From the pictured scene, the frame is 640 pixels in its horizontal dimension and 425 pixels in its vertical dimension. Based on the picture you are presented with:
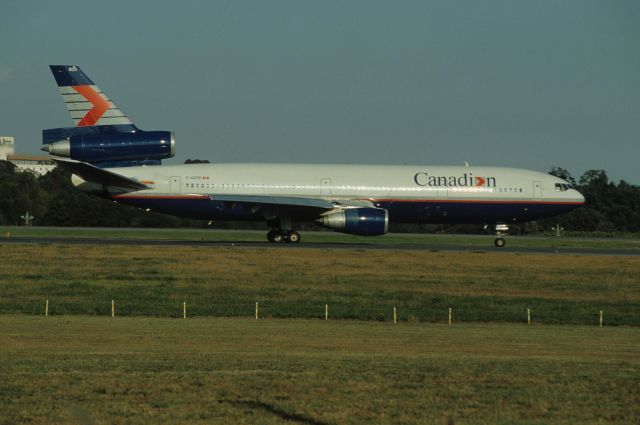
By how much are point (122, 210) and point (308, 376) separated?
226 ft

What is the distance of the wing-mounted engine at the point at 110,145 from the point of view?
5356 centimetres

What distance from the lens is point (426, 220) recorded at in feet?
186

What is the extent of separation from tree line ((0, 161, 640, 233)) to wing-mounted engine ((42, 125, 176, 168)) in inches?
569

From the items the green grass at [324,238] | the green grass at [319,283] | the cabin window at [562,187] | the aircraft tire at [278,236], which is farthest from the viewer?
the green grass at [324,238]

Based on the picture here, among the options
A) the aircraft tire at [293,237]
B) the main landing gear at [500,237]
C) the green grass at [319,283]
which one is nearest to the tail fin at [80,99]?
the green grass at [319,283]

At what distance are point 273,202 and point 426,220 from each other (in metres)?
9.69

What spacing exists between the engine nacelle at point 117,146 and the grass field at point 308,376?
2951 centimetres

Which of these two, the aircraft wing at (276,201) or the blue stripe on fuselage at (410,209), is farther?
the blue stripe on fuselage at (410,209)

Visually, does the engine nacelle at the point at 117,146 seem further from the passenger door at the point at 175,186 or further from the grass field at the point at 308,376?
the grass field at the point at 308,376

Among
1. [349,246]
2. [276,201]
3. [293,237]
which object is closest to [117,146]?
[276,201]

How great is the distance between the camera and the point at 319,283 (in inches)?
1491

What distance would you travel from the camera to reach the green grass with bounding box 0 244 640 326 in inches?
1246

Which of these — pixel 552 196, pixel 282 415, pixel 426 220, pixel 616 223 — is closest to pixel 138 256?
pixel 426 220

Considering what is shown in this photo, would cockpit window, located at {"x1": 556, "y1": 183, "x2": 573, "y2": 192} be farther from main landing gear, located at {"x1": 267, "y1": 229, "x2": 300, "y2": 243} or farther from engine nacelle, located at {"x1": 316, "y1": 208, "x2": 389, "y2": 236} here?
main landing gear, located at {"x1": 267, "y1": 229, "x2": 300, "y2": 243}
